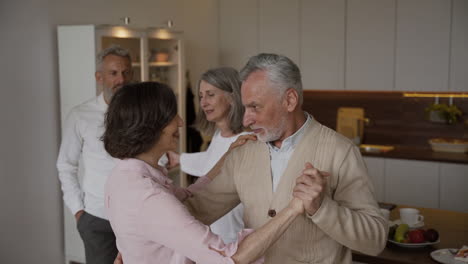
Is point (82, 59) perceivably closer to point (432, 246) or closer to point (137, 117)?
point (137, 117)

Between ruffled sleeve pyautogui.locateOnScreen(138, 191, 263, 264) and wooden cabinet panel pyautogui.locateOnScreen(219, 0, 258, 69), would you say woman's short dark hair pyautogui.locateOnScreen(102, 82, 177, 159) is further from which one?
wooden cabinet panel pyautogui.locateOnScreen(219, 0, 258, 69)

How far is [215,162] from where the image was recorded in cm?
296

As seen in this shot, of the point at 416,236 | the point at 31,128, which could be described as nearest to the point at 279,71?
the point at 416,236

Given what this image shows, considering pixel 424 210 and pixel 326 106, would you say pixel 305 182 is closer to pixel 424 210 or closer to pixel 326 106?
pixel 424 210

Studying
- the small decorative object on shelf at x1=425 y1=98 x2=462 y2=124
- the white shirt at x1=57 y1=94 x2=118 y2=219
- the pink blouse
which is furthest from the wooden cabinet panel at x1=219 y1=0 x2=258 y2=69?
the pink blouse

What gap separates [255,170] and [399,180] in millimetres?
3522

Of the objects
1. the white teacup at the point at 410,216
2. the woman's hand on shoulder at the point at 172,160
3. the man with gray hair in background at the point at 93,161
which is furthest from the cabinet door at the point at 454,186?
the man with gray hair in background at the point at 93,161

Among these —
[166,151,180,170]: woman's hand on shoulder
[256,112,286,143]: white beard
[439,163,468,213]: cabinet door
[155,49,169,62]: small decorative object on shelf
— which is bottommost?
[439,163,468,213]: cabinet door

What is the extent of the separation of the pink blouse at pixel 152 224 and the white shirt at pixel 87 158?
1.36 meters

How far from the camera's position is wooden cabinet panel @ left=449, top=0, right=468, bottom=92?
512 cm

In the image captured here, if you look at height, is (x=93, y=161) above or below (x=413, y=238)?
above

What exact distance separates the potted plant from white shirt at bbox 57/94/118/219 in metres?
3.72

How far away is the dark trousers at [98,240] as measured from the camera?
312 cm

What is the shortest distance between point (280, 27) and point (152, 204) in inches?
186
